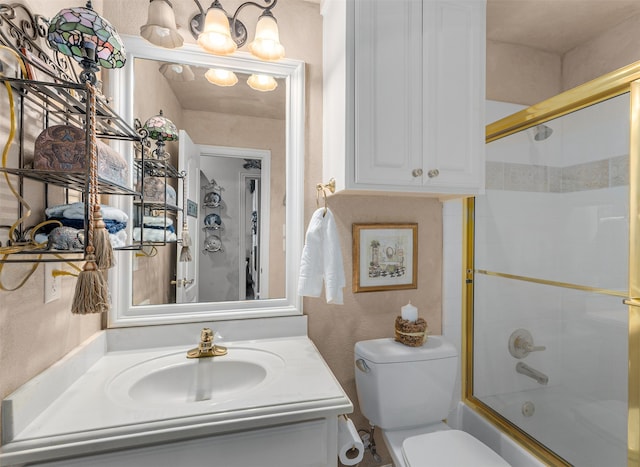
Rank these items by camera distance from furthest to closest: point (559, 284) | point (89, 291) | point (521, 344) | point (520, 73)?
point (520, 73), point (521, 344), point (559, 284), point (89, 291)

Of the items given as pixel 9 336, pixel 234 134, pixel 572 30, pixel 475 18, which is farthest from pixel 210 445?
pixel 572 30

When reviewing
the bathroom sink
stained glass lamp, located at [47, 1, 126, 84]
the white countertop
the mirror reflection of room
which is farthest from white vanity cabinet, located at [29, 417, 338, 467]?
stained glass lamp, located at [47, 1, 126, 84]

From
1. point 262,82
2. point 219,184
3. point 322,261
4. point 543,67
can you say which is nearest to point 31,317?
point 219,184

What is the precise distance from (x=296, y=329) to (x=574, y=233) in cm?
133

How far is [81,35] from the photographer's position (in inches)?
31.0

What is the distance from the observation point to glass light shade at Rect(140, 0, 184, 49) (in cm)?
118

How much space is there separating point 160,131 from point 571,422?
7.05 ft

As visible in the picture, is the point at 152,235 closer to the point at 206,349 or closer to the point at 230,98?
the point at 206,349

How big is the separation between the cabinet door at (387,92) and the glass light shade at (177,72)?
27.1 inches

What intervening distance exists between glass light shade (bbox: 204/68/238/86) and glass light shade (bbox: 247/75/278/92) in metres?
0.07

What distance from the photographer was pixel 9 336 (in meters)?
0.75

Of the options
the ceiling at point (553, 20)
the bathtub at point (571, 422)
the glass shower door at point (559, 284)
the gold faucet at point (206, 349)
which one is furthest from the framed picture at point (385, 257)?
the ceiling at point (553, 20)

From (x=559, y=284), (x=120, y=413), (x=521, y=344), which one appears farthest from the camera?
(x=521, y=344)

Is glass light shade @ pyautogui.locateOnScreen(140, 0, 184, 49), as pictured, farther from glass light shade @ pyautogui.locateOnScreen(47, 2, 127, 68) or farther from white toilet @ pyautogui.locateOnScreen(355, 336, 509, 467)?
white toilet @ pyautogui.locateOnScreen(355, 336, 509, 467)
